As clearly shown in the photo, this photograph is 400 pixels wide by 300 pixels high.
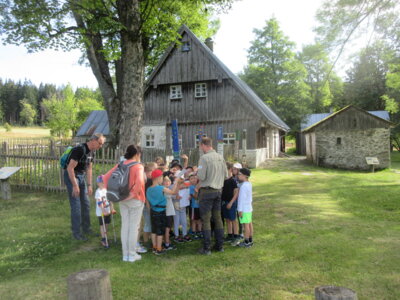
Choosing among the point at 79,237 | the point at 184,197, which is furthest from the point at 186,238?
the point at 79,237

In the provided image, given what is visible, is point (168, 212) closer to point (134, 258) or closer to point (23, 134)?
point (134, 258)

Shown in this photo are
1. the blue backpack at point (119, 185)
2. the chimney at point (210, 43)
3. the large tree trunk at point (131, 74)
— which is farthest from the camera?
the chimney at point (210, 43)

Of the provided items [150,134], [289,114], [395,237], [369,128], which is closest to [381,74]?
[289,114]

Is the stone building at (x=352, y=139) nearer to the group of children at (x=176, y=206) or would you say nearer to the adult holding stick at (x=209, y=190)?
the group of children at (x=176, y=206)

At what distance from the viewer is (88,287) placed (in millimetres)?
2506

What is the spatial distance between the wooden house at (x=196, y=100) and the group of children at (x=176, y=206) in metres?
14.3

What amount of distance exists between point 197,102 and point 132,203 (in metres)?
17.2

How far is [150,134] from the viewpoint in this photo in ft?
74.8

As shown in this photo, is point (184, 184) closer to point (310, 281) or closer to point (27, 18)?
point (310, 281)

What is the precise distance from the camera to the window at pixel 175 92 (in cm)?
2189

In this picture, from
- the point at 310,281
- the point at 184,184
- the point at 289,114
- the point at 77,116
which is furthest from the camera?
the point at 77,116

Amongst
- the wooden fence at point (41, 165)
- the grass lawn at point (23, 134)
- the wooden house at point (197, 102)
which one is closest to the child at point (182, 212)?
the wooden fence at point (41, 165)

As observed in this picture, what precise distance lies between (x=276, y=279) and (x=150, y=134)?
63.4 feet

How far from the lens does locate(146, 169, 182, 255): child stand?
5.38 m
